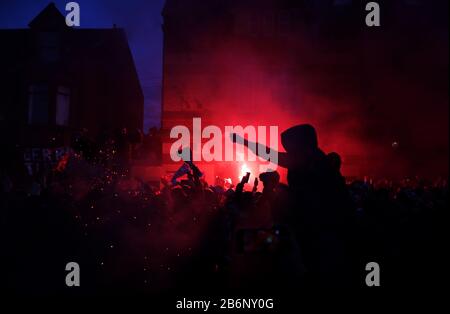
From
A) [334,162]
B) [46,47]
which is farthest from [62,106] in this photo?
[334,162]

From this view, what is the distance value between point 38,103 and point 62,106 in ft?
3.31

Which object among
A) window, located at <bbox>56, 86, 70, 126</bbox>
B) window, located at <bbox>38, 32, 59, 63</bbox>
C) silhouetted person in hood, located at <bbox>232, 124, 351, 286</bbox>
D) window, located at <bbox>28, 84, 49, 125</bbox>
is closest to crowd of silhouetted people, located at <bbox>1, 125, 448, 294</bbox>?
silhouetted person in hood, located at <bbox>232, 124, 351, 286</bbox>

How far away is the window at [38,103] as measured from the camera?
676 inches

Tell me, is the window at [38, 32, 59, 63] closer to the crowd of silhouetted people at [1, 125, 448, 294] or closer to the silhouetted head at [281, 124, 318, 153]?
the crowd of silhouetted people at [1, 125, 448, 294]

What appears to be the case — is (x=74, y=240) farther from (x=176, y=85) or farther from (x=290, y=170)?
(x=176, y=85)

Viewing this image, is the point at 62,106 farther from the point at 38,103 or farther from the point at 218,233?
the point at 218,233

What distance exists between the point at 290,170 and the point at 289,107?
12.0m

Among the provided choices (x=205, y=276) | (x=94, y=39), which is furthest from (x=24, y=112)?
(x=205, y=276)

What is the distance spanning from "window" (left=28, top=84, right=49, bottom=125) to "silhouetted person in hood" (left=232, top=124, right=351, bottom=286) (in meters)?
16.7

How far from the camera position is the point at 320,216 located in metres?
2.71

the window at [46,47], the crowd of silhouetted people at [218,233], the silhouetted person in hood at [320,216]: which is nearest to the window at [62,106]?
the window at [46,47]

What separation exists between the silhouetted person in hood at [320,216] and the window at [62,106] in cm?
1637

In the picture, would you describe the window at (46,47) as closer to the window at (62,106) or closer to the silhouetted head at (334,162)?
the window at (62,106)

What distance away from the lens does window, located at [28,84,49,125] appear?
1717 cm
